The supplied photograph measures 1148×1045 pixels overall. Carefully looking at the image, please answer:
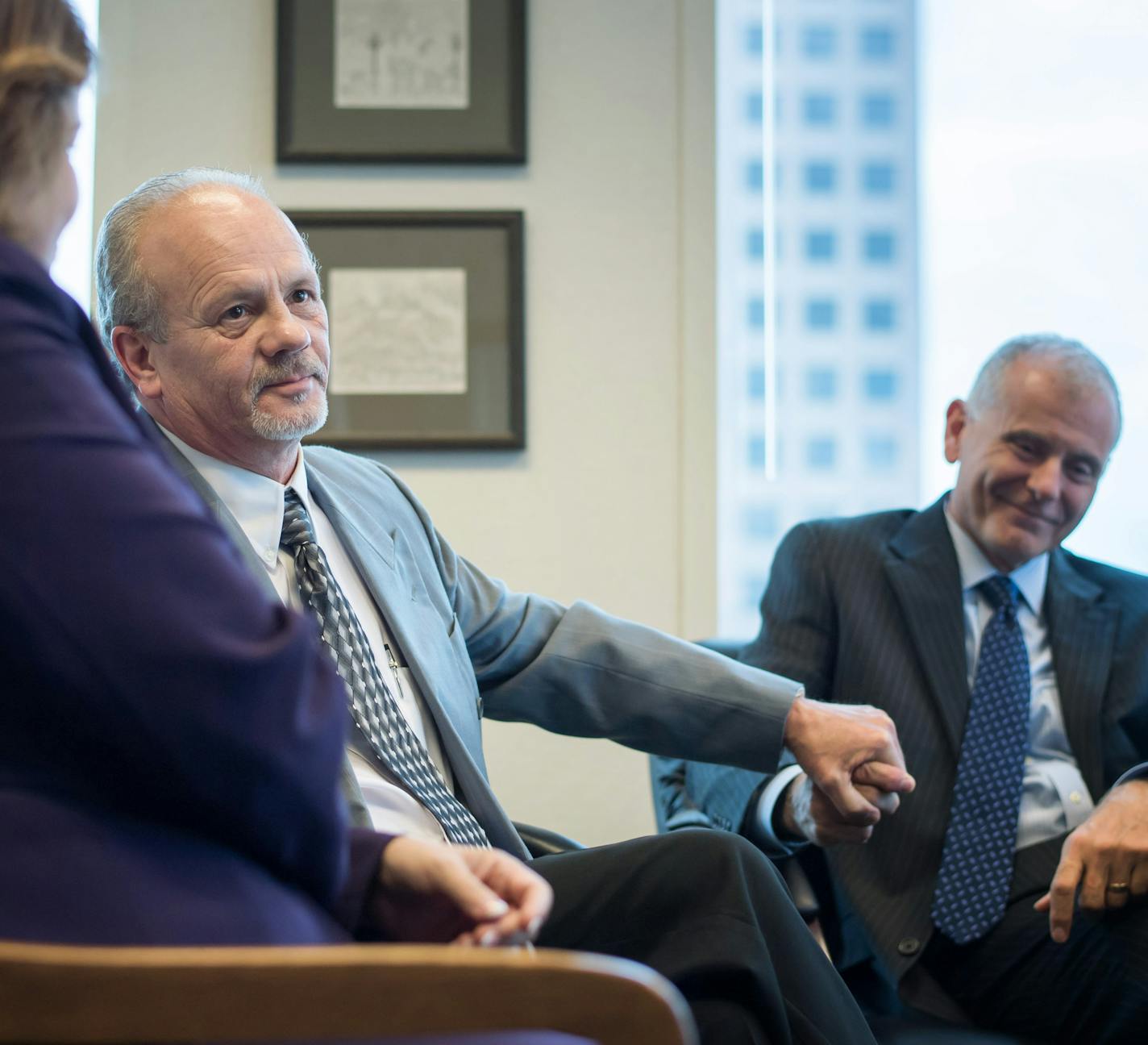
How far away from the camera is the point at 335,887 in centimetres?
98

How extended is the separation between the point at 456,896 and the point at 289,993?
38 centimetres

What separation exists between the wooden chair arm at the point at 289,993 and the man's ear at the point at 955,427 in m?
1.85

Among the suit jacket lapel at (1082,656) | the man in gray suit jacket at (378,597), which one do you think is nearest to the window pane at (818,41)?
the suit jacket lapel at (1082,656)

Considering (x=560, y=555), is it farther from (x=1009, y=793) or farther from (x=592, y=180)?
(x=1009, y=793)

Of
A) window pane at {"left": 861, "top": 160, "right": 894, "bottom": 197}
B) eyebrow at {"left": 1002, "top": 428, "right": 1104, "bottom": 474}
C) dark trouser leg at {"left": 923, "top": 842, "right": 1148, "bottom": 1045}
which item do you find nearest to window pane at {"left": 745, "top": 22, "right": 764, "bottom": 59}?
window pane at {"left": 861, "top": 160, "right": 894, "bottom": 197}

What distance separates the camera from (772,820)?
78.1 inches

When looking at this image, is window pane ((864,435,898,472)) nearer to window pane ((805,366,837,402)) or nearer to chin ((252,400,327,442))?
window pane ((805,366,837,402))

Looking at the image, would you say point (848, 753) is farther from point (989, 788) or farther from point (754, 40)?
point (754, 40)

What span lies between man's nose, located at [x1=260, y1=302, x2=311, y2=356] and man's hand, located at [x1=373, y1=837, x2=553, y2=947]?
2.81ft

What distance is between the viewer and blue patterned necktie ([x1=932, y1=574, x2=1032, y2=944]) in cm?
197

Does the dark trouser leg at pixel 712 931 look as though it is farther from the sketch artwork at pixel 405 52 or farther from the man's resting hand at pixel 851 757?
the sketch artwork at pixel 405 52

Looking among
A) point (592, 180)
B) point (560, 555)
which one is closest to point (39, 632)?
point (560, 555)

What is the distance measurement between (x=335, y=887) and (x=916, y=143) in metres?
3.14

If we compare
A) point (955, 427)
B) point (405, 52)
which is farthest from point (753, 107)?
point (955, 427)
